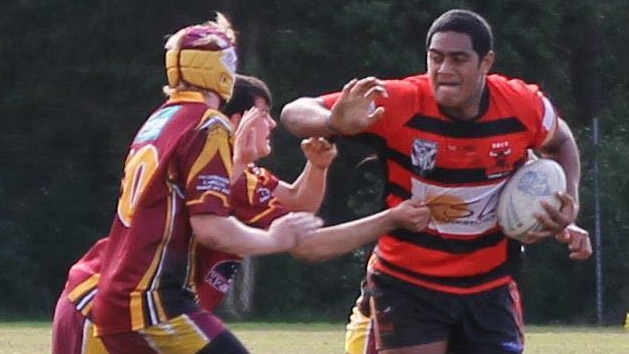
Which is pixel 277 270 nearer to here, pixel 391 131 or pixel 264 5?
pixel 264 5

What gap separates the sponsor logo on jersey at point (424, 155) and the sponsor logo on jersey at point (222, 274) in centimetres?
82

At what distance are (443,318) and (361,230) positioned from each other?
663 mm

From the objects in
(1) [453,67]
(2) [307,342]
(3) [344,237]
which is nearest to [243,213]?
(3) [344,237]

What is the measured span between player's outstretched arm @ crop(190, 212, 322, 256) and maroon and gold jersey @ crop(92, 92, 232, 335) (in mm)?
38

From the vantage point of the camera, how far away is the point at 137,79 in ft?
108

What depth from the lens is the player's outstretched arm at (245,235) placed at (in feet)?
17.5

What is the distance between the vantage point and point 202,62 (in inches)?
→ 221

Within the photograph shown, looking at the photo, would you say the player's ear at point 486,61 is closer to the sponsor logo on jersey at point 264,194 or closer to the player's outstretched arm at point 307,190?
the player's outstretched arm at point 307,190

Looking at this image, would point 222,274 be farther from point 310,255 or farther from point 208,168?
point 208,168

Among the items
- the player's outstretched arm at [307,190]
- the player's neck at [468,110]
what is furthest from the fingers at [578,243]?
the player's outstretched arm at [307,190]

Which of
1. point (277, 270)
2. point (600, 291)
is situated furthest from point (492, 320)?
point (277, 270)

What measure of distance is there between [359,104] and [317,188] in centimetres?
94

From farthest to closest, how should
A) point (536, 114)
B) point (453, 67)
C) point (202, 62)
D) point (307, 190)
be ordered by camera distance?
point (307, 190) → point (536, 114) → point (453, 67) → point (202, 62)

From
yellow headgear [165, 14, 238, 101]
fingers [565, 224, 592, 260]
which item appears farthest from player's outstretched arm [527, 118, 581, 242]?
yellow headgear [165, 14, 238, 101]
